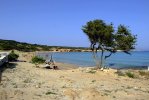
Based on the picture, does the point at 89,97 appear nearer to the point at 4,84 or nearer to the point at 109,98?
the point at 109,98

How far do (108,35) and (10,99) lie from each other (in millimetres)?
24005

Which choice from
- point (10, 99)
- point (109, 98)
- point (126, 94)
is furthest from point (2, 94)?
point (126, 94)

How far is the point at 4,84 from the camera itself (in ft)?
68.0

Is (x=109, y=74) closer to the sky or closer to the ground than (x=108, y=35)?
closer to the ground

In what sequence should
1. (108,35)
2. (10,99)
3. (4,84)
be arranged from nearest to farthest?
(10,99) < (4,84) < (108,35)

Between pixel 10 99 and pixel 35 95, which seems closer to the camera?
pixel 10 99

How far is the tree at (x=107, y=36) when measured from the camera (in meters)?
38.3

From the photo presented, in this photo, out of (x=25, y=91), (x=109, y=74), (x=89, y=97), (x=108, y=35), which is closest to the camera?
(x=89, y=97)

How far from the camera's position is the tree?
38281 millimetres

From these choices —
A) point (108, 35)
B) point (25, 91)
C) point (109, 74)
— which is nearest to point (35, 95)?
point (25, 91)

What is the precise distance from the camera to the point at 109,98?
1755cm

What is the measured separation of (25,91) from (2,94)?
188 cm

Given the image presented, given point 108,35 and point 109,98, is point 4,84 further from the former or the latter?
point 108,35

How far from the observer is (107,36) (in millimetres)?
38500
